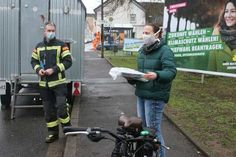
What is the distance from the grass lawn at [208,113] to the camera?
7.59m

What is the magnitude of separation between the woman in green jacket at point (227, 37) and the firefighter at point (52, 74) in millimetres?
4753

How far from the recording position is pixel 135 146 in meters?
3.75

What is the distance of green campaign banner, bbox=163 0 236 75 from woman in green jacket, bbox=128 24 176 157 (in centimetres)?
608

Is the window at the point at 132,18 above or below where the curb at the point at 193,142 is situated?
above

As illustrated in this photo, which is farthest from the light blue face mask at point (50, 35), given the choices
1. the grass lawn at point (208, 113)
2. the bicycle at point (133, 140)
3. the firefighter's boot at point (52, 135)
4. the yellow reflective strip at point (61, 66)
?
the bicycle at point (133, 140)

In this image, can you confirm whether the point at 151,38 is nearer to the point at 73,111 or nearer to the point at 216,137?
the point at 216,137

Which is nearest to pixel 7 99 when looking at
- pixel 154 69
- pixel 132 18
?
pixel 154 69

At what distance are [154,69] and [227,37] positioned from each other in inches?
258

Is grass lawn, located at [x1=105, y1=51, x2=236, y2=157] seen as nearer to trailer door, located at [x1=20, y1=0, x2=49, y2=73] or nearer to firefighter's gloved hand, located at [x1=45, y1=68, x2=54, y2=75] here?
firefighter's gloved hand, located at [x1=45, y1=68, x2=54, y2=75]

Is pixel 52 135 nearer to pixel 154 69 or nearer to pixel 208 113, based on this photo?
pixel 154 69

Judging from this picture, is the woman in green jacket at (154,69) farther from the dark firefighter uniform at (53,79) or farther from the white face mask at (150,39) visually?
the dark firefighter uniform at (53,79)

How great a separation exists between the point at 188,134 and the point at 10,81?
4.50 metres

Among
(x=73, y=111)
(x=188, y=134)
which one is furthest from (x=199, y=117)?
(x=73, y=111)

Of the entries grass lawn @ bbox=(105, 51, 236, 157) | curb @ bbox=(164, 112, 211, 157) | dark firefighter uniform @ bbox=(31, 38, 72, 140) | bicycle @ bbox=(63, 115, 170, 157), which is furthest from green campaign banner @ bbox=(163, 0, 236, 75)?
bicycle @ bbox=(63, 115, 170, 157)
